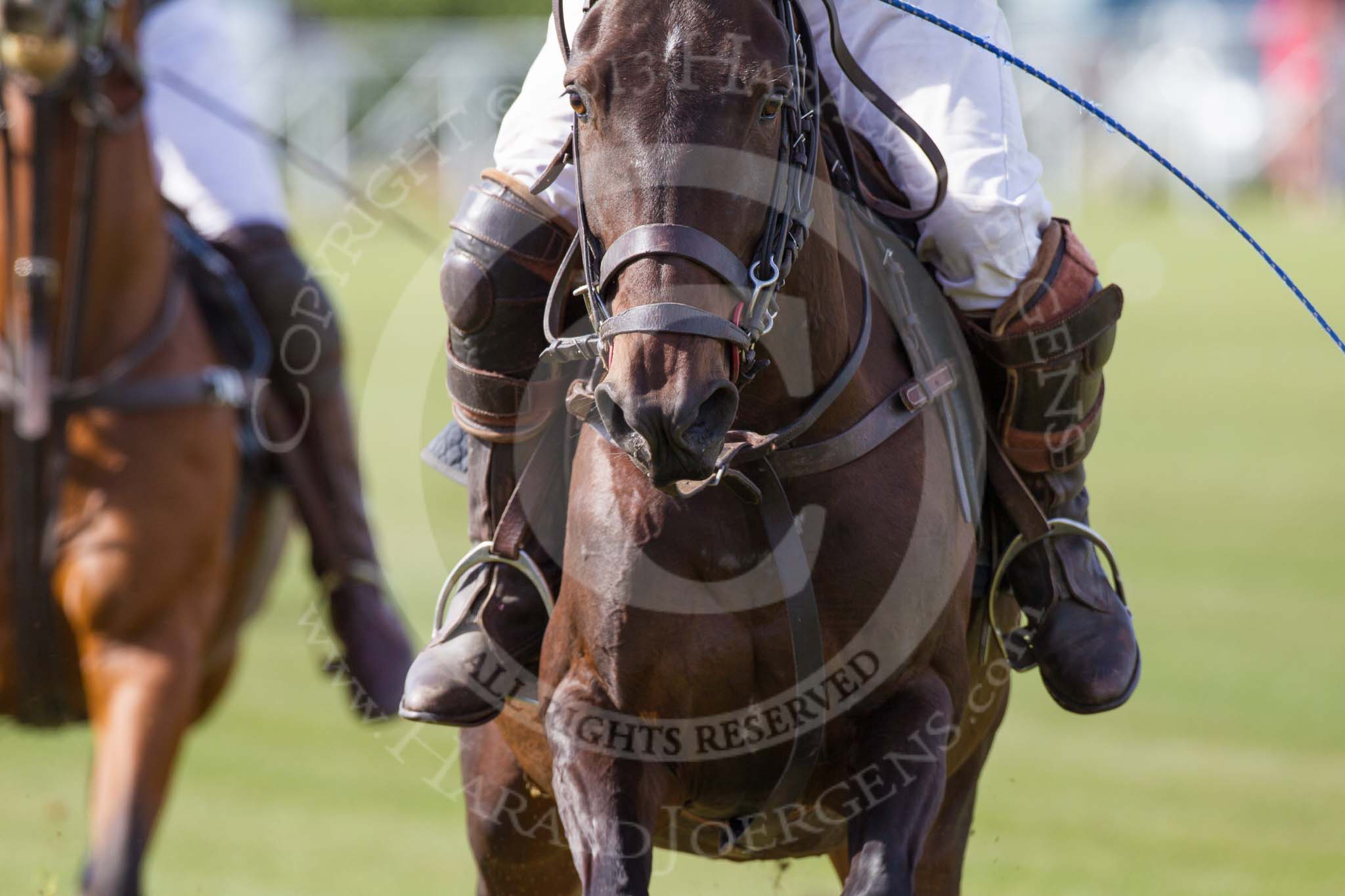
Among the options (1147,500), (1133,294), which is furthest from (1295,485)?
(1133,294)

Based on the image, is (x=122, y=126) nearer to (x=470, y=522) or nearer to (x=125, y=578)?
(x=125, y=578)

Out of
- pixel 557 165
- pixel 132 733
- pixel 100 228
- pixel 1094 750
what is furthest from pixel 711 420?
pixel 1094 750

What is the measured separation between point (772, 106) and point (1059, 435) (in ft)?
4.75

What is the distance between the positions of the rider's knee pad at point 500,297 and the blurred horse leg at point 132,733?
1.78 meters

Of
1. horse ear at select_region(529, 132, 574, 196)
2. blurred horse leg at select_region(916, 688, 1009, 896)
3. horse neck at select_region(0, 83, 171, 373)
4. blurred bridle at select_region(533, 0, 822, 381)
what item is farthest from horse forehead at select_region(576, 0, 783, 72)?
horse neck at select_region(0, 83, 171, 373)

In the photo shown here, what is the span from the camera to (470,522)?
4.59 m

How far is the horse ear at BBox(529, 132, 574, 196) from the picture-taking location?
3643 mm

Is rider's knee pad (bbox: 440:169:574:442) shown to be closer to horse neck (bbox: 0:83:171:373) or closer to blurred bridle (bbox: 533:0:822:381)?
blurred bridle (bbox: 533:0:822:381)

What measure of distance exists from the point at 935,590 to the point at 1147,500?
1283 cm

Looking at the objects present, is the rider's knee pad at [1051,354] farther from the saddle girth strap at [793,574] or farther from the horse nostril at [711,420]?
the horse nostril at [711,420]

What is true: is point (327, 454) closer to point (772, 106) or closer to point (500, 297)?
point (500, 297)

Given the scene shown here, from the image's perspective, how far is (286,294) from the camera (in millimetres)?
6906

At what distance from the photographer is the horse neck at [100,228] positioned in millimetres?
5719

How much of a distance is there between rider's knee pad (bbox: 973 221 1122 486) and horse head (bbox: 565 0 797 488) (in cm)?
117
